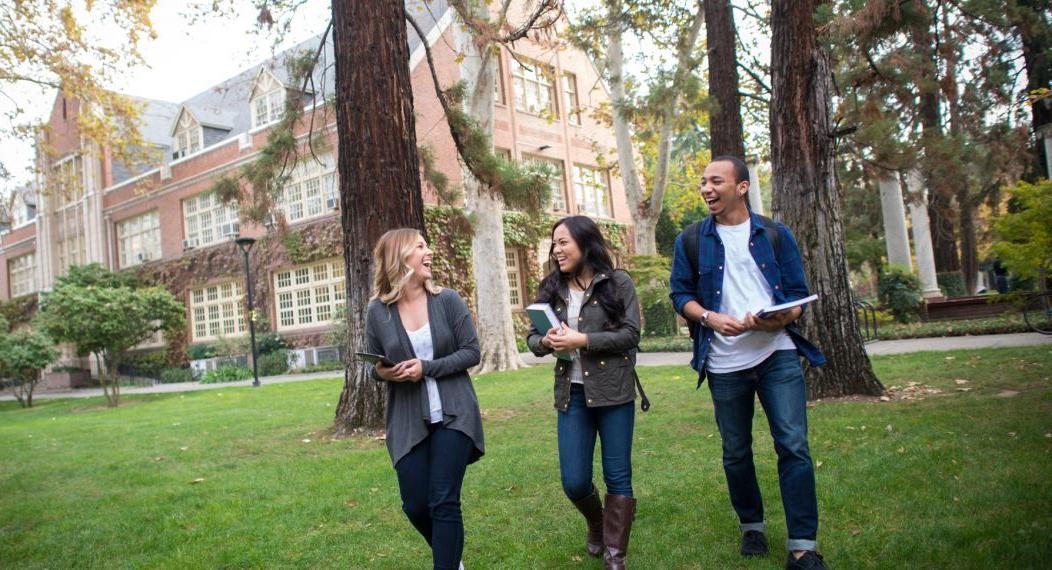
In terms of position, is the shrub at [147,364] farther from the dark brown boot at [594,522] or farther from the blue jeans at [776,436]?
the blue jeans at [776,436]

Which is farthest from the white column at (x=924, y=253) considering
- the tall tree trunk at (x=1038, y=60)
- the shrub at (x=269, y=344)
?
the shrub at (x=269, y=344)

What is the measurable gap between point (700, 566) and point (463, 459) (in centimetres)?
127

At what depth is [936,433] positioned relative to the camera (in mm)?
5676

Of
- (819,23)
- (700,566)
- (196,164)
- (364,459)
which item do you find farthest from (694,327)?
(196,164)

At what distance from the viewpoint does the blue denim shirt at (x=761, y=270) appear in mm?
3572

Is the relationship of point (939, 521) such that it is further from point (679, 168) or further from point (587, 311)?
point (679, 168)

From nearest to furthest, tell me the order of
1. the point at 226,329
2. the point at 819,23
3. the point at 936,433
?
the point at 936,433 < the point at 819,23 < the point at 226,329

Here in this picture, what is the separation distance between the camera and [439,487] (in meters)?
3.31

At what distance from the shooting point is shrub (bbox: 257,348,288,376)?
2353cm

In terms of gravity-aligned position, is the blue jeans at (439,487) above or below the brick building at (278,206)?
below

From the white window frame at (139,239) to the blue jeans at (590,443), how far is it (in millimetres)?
31355

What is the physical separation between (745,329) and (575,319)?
834mm

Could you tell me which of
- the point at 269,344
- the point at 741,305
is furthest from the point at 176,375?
the point at 741,305

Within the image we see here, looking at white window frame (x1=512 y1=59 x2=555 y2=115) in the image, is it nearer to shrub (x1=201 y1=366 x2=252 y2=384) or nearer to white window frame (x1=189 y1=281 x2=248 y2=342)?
white window frame (x1=189 y1=281 x2=248 y2=342)
